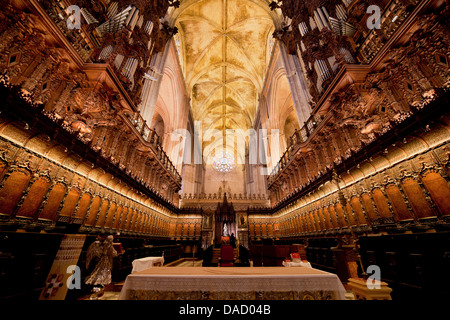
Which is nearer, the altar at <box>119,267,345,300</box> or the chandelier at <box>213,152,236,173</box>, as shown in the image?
the altar at <box>119,267,345,300</box>

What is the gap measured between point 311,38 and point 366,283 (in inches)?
479

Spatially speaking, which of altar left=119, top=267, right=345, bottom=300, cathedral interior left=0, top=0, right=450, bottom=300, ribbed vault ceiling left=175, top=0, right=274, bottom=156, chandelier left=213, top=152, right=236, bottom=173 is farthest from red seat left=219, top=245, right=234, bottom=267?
chandelier left=213, top=152, right=236, bottom=173

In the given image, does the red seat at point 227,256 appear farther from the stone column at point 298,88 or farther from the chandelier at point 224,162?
the chandelier at point 224,162

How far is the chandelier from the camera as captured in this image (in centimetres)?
3108

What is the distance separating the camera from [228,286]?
2.01 meters

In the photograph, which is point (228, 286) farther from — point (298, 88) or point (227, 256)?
point (298, 88)

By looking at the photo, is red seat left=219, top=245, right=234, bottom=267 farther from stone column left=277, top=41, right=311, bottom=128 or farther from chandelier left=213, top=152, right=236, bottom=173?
chandelier left=213, top=152, right=236, bottom=173

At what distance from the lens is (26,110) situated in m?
4.13

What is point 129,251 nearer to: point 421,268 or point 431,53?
point 421,268

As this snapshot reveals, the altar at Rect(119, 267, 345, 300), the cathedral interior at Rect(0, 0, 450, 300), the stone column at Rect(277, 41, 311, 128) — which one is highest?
the stone column at Rect(277, 41, 311, 128)

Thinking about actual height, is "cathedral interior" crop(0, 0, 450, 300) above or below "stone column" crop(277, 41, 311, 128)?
below

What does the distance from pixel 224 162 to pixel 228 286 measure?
98.6 ft

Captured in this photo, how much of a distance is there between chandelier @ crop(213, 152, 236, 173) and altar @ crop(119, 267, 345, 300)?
28.8 metres

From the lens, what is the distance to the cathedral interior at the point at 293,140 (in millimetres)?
3137
